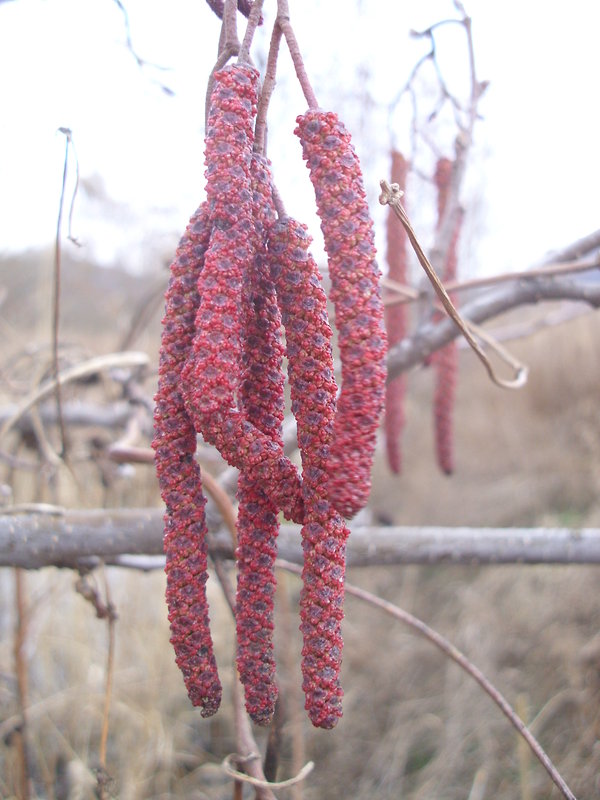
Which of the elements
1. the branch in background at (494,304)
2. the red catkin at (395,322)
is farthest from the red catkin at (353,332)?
the red catkin at (395,322)

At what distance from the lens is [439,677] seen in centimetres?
304

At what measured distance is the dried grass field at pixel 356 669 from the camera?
2176mm

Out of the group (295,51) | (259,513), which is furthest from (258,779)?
(295,51)

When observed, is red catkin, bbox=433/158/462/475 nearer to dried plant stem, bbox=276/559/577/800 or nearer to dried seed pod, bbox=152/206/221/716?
dried plant stem, bbox=276/559/577/800

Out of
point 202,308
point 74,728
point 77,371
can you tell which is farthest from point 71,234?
point 74,728

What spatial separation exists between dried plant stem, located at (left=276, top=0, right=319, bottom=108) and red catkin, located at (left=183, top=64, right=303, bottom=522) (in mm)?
39

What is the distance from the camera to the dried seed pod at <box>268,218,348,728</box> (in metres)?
0.57

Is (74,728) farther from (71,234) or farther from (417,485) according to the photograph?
(417,485)

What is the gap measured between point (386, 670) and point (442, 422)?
1972mm

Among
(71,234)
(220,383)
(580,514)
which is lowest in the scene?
(580,514)

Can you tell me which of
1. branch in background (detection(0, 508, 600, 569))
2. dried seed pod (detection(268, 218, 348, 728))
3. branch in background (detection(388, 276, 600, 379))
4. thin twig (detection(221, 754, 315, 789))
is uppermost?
branch in background (detection(388, 276, 600, 379))

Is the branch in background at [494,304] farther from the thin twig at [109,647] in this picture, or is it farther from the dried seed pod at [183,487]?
the dried seed pod at [183,487]

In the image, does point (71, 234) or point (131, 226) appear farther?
point (131, 226)

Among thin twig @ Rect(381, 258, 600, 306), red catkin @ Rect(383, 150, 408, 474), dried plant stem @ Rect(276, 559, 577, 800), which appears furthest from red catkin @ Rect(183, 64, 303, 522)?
red catkin @ Rect(383, 150, 408, 474)
